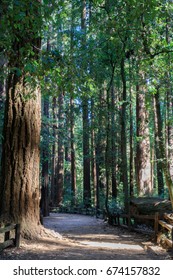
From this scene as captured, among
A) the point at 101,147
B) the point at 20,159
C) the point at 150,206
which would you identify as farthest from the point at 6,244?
the point at 101,147

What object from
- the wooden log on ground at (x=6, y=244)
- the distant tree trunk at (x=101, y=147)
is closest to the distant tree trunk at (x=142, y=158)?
the distant tree trunk at (x=101, y=147)

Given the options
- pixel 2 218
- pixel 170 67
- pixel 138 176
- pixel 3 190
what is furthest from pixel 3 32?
pixel 138 176

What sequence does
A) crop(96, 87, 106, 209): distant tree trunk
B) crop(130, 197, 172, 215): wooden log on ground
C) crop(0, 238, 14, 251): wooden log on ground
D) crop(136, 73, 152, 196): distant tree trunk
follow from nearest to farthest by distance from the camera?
crop(0, 238, 14, 251): wooden log on ground, crop(130, 197, 172, 215): wooden log on ground, crop(136, 73, 152, 196): distant tree trunk, crop(96, 87, 106, 209): distant tree trunk

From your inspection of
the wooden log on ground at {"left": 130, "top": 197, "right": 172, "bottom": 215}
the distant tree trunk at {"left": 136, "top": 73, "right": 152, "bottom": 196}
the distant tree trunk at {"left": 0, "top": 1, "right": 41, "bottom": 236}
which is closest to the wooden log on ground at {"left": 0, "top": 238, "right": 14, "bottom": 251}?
the distant tree trunk at {"left": 0, "top": 1, "right": 41, "bottom": 236}

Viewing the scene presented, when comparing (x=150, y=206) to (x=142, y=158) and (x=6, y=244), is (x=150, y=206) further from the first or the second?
(x=6, y=244)

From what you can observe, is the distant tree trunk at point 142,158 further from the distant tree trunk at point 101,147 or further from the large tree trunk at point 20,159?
the large tree trunk at point 20,159

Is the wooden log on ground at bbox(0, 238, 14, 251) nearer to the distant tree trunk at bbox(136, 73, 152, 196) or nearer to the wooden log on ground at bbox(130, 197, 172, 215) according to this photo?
the wooden log on ground at bbox(130, 197, 172, 215)

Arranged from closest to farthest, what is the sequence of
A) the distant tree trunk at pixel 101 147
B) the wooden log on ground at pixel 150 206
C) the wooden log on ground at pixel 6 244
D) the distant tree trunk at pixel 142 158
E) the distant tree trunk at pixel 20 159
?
the wooden log on ground at pixel 6 244 → the distant tree trunk at pixel 20 159 → the wooden log on ground at pixel 150 206 → the distant tree trunk at pixel 142 158 → the distant tree trunk at pixel 101 147

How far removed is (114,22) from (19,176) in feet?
18.5

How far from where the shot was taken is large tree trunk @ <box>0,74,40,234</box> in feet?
28.5

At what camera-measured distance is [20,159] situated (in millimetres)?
8836

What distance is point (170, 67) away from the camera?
12.0m

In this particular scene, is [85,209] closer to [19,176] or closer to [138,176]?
[138,176]

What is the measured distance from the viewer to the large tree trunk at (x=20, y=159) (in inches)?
342
